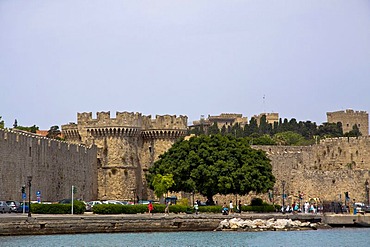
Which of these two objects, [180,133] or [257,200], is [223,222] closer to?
[257,200]

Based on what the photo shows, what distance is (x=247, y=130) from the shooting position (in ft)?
462

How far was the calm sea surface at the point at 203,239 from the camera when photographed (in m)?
44.1

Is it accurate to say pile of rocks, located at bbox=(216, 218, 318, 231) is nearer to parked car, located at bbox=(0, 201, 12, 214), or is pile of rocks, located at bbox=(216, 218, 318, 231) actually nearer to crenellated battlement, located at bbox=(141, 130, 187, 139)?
parked car, located at bbox=(0, 201, 12, 214)

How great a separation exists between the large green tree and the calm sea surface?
10.8 m

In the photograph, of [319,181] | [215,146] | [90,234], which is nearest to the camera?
[90,234]

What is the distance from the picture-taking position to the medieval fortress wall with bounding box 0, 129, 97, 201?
5619cm

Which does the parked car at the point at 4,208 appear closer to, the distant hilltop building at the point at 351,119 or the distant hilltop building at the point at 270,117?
the distant hilltop building at the point at 351,119

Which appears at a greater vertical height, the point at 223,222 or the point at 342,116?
the point at 342,116

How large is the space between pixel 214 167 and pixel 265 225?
10.4 m

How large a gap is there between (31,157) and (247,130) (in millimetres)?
82652

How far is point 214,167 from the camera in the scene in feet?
210

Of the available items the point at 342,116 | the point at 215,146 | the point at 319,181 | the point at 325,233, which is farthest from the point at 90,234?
the point at 342,116

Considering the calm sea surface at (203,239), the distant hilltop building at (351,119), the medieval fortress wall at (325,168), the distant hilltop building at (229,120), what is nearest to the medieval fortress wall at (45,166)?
the calm sea surface at (203,239)

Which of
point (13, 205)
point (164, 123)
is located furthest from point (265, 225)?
point (164, 123)
